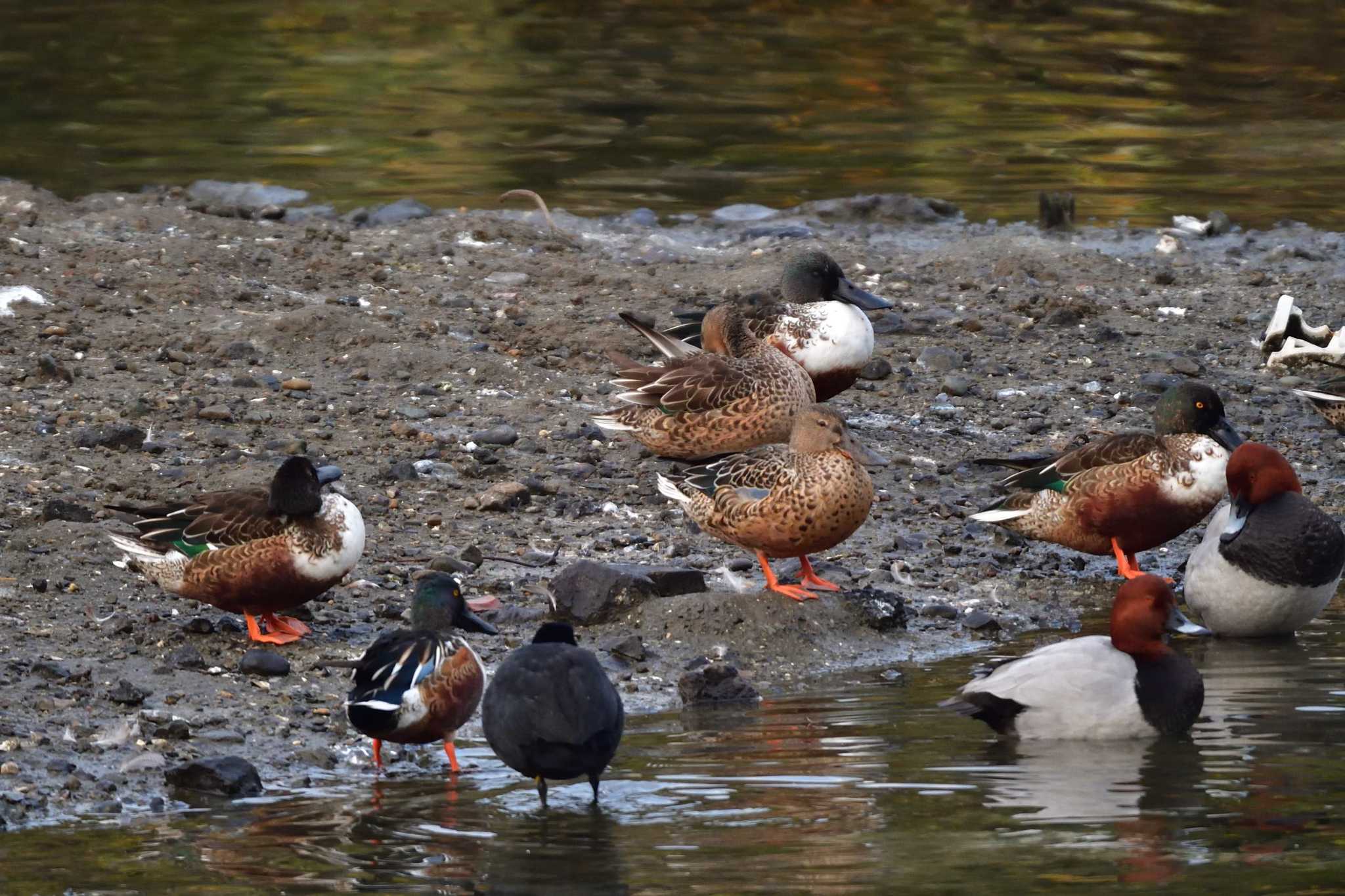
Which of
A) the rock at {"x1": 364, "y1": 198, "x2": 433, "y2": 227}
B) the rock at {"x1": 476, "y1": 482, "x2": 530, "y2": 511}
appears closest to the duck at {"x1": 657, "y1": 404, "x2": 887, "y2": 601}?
the rock at {"x1": 476, "y1": 482, "x2": 530, "y2": 511}

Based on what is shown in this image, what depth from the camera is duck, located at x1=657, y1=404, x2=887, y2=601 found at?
7.72m

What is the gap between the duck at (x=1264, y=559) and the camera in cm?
775

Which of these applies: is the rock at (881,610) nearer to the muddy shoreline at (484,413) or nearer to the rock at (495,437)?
the muddy shoreline at (484,413)

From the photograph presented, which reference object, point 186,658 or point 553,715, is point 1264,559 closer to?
point 553,715

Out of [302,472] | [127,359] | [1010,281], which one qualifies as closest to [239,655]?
[302,472]

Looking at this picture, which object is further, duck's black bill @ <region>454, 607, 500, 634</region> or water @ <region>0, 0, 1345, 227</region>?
water @ <region>0, 0, 1345, 227</region>

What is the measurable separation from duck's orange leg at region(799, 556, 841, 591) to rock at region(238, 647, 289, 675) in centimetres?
→ 221

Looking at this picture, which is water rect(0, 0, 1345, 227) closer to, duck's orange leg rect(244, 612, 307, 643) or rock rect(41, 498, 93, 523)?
rock rect(41, 498, 93, 523)

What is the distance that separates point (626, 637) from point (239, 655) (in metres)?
1.45

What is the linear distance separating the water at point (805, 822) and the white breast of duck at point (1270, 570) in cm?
91

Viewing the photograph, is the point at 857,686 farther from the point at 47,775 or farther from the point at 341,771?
the point at 47,775

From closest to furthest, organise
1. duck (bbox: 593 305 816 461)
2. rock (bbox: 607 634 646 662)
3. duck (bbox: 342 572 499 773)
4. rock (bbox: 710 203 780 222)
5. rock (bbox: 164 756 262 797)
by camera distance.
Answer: rock (bbox: 164 756 262 797)
duck (bbox: 342 572 499 773)
rock (bbox: 607 634 646 662)
duck (bbox: 593 305 816 461)
rock (bbox: 710 203 780 222)

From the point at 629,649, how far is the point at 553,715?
1.76 m

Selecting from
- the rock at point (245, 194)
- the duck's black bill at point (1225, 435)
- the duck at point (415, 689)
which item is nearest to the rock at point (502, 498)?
the duck at point (415, 689)
